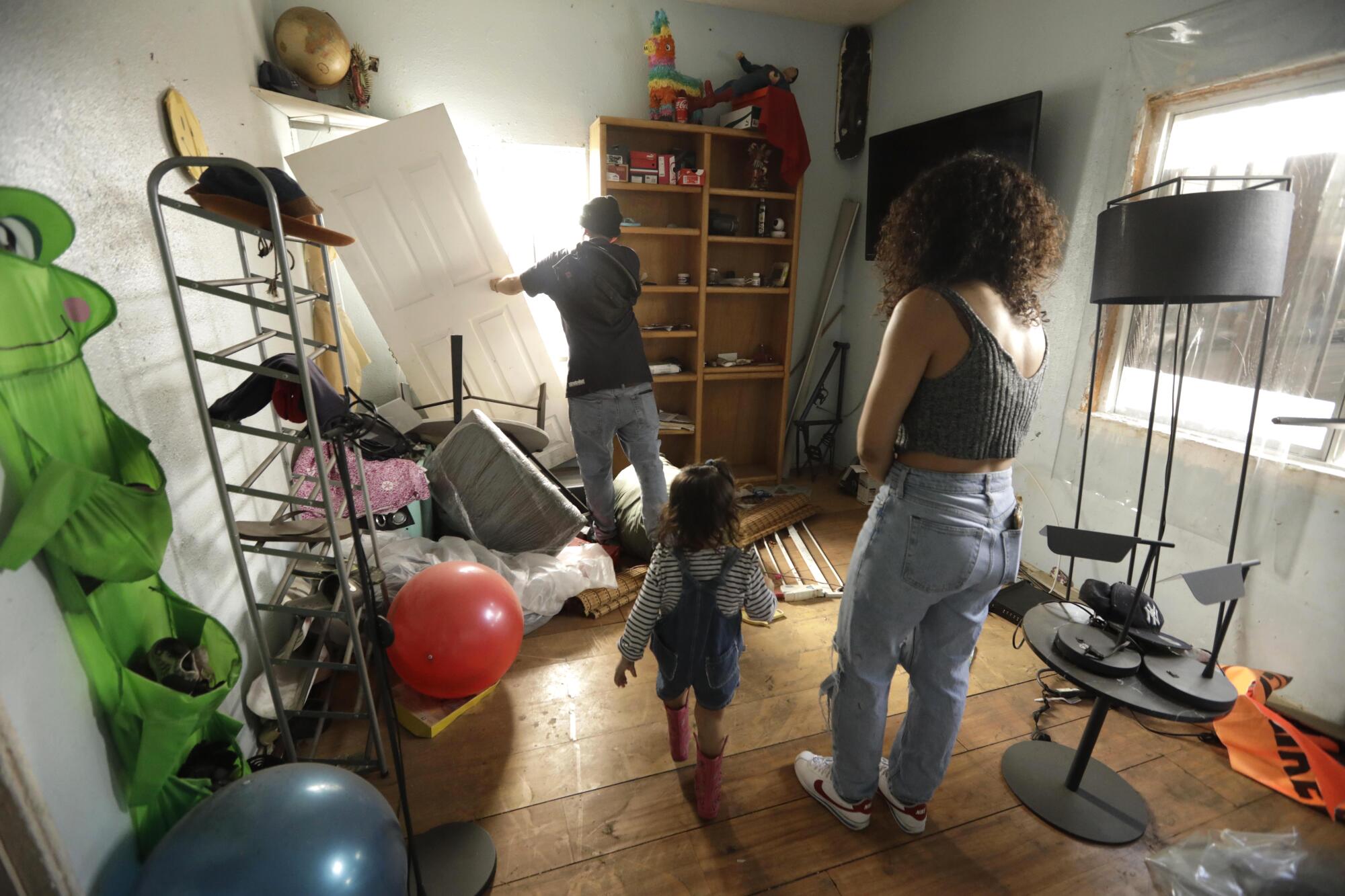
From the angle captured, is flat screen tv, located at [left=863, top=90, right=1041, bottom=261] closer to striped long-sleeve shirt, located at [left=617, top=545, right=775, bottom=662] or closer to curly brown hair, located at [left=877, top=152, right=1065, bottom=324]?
curly brown hair, located at [left=877, top=152, right=1065, bottom=324]

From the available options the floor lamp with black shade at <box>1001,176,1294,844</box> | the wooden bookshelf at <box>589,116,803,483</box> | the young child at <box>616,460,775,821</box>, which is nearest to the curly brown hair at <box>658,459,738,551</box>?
the young child at <box>616,460,775,821</box>

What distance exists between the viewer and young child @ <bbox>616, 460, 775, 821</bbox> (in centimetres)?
124

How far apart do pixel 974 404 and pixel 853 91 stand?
3.14 m

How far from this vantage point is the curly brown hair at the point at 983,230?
103 cm

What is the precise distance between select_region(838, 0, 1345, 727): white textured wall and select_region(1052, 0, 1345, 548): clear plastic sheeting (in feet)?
0.04

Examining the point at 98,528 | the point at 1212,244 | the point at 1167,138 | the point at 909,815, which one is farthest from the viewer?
the point at 1167,138

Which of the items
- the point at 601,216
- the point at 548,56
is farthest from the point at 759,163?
the point at 601,216

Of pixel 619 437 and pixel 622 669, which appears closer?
pixel 622 669

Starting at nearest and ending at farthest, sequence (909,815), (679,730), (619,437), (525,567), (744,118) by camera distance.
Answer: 1. (909,815)
2. (679,730)
3. (525,567)
4. (619,437)
5. (744,118)

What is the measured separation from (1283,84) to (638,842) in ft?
8.79

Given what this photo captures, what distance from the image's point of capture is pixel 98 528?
0.90 m

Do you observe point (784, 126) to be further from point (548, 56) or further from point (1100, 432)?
point (1100, 432)

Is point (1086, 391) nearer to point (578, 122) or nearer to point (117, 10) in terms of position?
point (578, 122)

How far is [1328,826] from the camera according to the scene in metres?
1.47
